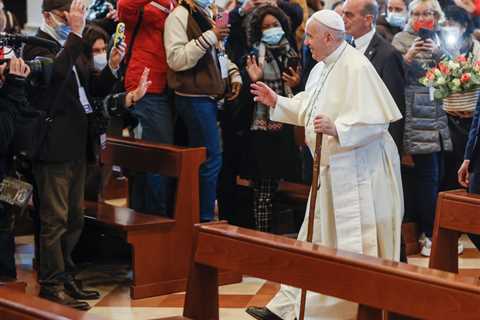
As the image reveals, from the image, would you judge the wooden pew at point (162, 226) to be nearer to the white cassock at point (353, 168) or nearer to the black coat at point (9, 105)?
the white cassock at point (353, 168)

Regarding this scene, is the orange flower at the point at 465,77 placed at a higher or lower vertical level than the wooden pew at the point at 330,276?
higher

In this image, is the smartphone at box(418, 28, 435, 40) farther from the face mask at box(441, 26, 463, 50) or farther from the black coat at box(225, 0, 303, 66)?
the black coat at box(225, 0, 303, 66)

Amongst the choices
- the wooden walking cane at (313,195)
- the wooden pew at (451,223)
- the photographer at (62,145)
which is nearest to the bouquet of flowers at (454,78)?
the wooden pew at (451,223)

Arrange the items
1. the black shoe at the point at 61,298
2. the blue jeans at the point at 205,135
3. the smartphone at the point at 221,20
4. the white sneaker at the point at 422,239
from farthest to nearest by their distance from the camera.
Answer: the white sneaker at the point at 422,239, the blue jeans at the point at 205,135, the smartphone at the point at 221,20, the black shoe at the point at 61,298

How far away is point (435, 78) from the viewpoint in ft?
20.6

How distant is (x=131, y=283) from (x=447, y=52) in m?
2.98

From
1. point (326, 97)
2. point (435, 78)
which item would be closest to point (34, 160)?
point (326, 97)

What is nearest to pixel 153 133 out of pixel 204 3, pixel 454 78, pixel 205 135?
pixel 205 135

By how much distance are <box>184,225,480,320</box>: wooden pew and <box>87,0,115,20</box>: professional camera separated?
11.6 ft

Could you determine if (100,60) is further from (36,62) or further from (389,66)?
(389,66)

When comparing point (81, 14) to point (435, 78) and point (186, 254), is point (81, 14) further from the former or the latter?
point (435, 78)

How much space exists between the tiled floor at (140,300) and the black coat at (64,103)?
895 millimetres

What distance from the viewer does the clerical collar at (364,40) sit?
5.80 meters

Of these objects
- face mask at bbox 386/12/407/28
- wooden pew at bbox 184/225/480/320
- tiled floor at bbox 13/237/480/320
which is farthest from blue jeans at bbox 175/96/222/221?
wooden pew at bbox 184/225/480/320
